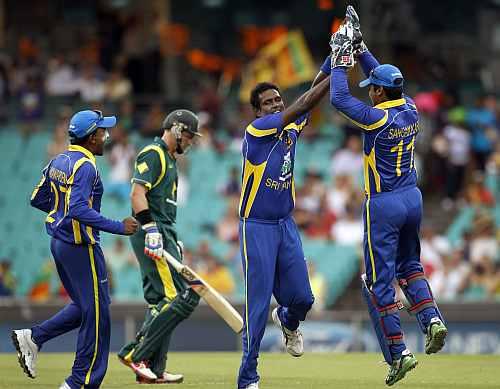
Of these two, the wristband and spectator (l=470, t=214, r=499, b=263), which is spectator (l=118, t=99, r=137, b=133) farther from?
the wristband

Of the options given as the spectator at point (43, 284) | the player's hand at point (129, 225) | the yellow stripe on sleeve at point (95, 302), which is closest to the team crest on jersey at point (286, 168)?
the player's hand at point (129, 225)

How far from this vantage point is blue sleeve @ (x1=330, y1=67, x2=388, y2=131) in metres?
10.5

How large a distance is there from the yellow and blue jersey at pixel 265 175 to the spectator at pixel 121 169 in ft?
38.6

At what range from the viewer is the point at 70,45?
26594mm

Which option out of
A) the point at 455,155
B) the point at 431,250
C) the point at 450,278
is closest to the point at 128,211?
the point at 431,250

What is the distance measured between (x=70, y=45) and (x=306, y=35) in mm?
4724

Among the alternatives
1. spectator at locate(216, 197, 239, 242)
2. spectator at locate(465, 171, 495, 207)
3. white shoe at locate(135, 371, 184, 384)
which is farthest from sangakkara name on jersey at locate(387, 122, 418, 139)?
spectator at locate(216, 197, 239, 242)

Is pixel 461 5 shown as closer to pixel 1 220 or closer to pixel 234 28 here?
pixel 234 28

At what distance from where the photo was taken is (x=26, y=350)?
10820 mm

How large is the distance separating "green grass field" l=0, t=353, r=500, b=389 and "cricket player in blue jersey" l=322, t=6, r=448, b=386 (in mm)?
620

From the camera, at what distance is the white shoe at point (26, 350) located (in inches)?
425

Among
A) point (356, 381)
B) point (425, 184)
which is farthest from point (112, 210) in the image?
point (356, 381)

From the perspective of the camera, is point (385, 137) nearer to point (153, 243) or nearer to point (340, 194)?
point (153, 243)

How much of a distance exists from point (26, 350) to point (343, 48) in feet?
11.6
